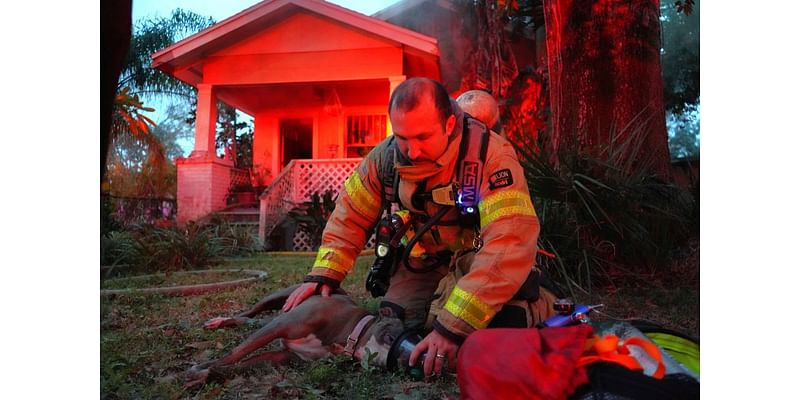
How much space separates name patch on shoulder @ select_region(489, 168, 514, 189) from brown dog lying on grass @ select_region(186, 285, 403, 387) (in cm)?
63

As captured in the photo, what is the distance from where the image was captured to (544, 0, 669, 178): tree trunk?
2221mm

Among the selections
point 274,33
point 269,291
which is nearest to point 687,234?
point 269,291

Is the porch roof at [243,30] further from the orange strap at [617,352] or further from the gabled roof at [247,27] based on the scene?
the orange strap at [617,352]

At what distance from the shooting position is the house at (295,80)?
2299 mm

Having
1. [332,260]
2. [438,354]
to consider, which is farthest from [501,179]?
[332,260]

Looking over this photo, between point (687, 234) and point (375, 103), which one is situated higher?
point (375, 103)

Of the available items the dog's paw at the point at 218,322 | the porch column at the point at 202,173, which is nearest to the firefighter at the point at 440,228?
the dog's paw at the point at 218,322

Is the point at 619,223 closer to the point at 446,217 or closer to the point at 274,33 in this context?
the point at 446,217

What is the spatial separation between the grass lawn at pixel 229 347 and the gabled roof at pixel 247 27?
998 mm

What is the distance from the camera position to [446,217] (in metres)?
1.88

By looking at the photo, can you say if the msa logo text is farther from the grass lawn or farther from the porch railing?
the porch railing

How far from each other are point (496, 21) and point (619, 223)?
1.34 m

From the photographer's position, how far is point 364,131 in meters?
2.68
